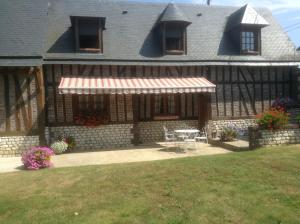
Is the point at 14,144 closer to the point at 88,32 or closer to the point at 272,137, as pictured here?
the point at 88,32

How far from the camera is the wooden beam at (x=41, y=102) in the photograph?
14203 millimetres

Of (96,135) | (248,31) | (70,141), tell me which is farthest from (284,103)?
(70,141)

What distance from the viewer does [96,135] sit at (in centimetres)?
1529

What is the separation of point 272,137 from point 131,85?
631cm

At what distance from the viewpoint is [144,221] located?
650 cm

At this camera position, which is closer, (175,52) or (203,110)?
(175,52)

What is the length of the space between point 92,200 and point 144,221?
1.52 metres

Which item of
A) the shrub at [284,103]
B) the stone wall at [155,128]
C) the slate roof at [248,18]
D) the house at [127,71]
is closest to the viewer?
the house at [127,71]

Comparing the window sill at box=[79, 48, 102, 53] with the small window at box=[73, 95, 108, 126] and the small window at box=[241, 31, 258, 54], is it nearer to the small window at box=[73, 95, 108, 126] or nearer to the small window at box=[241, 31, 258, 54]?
the small window at box=[73, 95, 108, 126]

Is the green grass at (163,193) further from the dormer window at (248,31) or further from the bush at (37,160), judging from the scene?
the dormer window at (248,31)

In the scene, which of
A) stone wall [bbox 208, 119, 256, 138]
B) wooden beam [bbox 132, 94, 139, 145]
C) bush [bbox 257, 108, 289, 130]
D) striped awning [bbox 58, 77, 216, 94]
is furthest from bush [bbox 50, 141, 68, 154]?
bush [bbox 257, 108, 289, 130]

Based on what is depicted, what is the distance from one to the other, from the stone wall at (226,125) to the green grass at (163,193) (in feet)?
21.5

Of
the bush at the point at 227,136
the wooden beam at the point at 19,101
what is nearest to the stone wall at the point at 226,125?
the bush at the point at 227,136

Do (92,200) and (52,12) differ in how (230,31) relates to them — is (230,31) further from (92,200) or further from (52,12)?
(92,200)
